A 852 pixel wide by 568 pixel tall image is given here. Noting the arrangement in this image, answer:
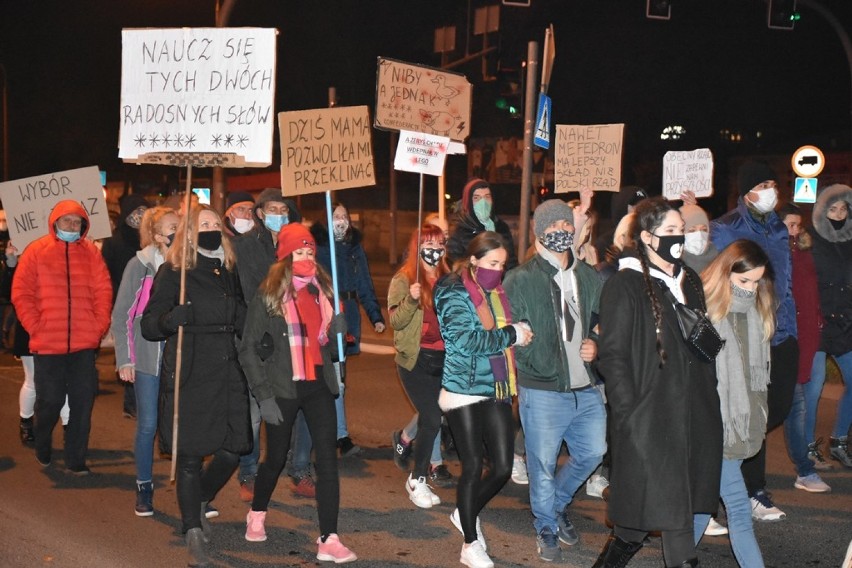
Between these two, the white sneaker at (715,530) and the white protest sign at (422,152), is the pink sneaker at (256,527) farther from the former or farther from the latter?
the white protest sign at (422,152)

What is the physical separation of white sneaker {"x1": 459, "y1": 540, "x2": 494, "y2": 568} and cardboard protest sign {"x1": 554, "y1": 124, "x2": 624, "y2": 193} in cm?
469

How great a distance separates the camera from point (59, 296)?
8109mm

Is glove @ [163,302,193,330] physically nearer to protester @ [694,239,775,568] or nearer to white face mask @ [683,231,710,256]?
protester @ [694,239,775,568]

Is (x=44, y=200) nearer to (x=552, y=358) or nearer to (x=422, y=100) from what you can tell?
(x=422, y=100)

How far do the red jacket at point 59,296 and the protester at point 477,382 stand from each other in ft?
11.2

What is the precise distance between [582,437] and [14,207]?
6044 mm

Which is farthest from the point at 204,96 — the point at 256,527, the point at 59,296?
the point at 256,527

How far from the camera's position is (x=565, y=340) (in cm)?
612

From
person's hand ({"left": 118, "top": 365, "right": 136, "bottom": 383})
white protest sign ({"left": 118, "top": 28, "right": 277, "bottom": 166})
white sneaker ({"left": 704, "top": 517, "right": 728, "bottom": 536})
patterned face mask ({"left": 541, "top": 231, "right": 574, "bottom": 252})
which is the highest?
white protest sign ({"left": 118, "top": 28, "right": 277, "bottom": 166})

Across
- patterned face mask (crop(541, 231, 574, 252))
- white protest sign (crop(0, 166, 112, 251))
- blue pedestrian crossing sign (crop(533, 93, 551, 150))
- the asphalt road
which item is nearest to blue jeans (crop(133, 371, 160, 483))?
the asphalt road

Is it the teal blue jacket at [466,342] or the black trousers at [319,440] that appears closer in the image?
the teal blue jacket at [466,342]

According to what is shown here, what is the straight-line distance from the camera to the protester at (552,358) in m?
6.07

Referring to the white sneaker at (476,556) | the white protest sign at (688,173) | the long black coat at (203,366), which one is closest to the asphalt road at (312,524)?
the white sneaker at (476,556)

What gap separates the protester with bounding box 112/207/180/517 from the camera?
7016 mm
